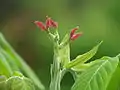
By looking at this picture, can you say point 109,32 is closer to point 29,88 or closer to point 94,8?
point 94,8

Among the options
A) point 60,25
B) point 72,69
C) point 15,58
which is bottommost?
point 60,25

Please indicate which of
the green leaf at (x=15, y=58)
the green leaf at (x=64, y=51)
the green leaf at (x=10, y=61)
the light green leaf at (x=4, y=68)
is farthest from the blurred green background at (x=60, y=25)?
the green leaf at (x=64, y=51)

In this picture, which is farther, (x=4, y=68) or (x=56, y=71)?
(x=4, y=68)

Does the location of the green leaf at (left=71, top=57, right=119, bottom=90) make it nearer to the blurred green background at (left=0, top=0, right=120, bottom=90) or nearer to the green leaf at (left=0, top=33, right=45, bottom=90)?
the green leaf at (left=0, top=33, right=45, bottom=90)

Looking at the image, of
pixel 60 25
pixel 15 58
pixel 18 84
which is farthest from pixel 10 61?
pixel 60 25

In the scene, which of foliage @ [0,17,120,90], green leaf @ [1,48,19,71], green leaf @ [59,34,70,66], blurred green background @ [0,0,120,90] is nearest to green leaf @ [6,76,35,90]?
foliage @ [0,17,120,90]

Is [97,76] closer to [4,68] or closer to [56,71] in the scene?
[56,71]

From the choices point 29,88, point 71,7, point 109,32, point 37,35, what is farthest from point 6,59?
point 71,7
